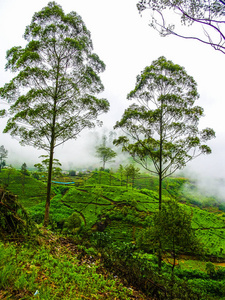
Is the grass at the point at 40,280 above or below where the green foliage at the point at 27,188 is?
above

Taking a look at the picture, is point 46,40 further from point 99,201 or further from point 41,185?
point 41,185

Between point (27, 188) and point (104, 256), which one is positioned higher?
point (104, 256)

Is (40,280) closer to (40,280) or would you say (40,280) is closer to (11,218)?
(40,280)

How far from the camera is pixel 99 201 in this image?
23.6 metres

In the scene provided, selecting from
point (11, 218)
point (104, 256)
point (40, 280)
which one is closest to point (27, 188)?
point (104, 256)

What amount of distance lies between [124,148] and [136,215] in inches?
512

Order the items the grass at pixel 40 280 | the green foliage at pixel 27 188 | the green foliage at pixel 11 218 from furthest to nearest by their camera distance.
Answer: the green foliage at pixel 27 188 → the green foliage at pixel 11 218 → the grass at pixel 40 280

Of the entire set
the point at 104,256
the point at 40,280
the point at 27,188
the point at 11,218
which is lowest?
the point at 27,188

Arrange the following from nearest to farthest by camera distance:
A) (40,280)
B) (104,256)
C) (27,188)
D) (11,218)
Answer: (40,280) → (11,218) → (104,256) → (27,188)

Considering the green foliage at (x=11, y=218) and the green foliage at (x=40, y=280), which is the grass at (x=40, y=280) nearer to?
the green foliage at (x=40, y=280)

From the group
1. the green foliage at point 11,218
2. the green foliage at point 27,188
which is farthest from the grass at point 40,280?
the green foliage at point 27,188

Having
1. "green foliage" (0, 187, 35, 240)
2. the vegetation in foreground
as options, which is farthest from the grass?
"green foliage" (0, 187, 35, 240)

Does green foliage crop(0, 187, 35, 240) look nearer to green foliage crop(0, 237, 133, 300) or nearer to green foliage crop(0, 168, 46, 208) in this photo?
green foliage crop(0, 237, 133, 300)

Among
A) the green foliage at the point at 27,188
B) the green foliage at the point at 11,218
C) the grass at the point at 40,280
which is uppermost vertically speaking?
the green foliage at the point at 11,218
